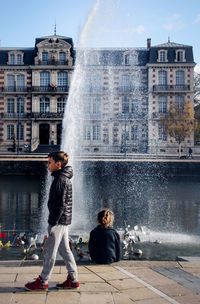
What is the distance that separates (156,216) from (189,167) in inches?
678

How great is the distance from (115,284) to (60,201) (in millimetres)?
1363

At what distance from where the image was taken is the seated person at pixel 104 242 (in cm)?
603

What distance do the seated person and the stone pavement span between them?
0.56 feet

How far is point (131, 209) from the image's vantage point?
54.4 feet

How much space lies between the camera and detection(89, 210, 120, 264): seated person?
6027mm

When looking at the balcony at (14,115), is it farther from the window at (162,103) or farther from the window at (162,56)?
the window at (162,56)

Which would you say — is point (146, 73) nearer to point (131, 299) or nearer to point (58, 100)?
point (58, 100)

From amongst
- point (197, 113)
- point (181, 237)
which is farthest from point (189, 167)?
point (197, 113)

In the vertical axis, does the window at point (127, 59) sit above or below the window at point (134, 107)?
above

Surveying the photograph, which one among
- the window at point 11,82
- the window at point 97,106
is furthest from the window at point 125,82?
the window at point 11,82

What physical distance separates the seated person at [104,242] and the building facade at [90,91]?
130 ft

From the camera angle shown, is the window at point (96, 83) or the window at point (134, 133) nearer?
the window at point (134, 133)

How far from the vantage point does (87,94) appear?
153 ft

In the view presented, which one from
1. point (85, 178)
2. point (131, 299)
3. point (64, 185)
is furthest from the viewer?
point (85, 178)
